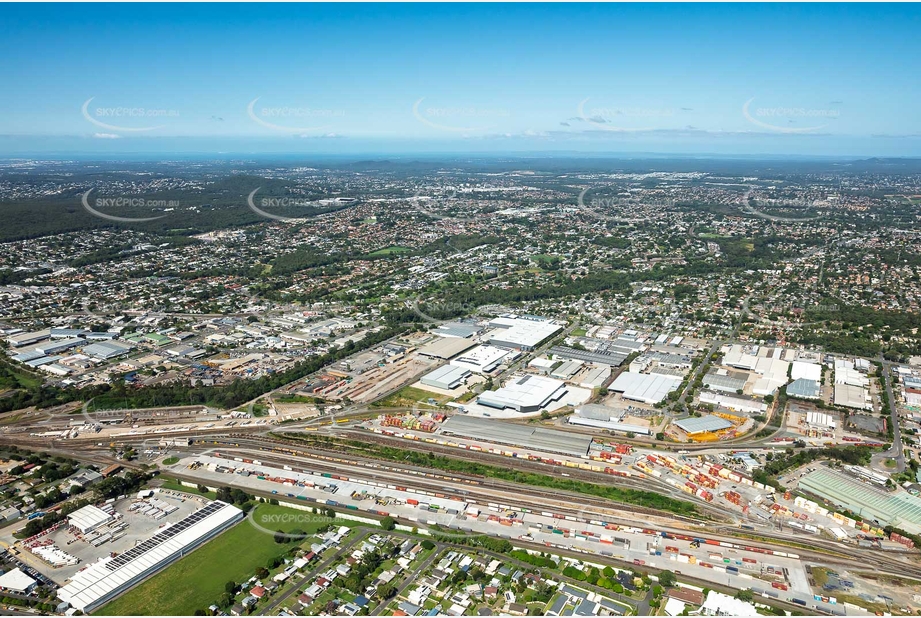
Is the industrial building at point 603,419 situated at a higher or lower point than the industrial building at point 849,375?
lower

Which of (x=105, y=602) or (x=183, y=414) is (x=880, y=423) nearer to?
(x=105, y=602)

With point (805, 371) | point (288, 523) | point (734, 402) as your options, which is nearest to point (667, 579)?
point (288, 523)

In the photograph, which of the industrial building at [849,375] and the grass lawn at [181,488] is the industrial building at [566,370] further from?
the grass lawn at [181,488]

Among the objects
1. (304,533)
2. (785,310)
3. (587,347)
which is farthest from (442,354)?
(785,310)

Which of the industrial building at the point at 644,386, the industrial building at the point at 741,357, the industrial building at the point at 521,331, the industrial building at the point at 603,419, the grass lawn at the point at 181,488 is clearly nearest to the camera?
the grass lawn at the point at 181,488

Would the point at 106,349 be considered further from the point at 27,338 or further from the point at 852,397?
the point at 852,397

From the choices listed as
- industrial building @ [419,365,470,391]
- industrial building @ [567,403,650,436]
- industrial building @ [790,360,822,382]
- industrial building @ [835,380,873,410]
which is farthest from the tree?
industrial building @ [790,360,822,382]

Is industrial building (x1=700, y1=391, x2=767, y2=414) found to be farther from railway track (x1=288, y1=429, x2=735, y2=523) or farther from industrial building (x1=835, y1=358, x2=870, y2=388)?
railway track (x1=288, y1=429, x2=735, y2=523)

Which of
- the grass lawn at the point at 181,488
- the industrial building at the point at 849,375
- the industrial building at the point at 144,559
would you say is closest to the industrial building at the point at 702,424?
the industrial building at the point at 849,375
